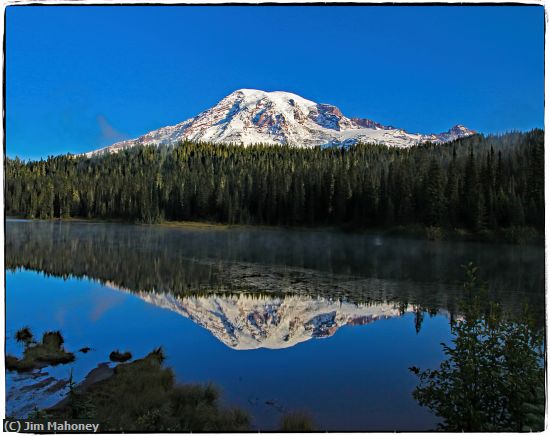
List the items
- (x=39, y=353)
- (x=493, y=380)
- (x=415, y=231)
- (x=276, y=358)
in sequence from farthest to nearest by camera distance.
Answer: (x=415, y=231) < (x=276, y=358) < (x=39, y=353) < (x=493, y=380)

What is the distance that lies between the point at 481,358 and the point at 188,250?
19.9m

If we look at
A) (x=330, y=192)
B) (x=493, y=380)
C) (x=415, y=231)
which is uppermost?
(x=330, y=192)

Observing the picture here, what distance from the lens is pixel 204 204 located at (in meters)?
54.8

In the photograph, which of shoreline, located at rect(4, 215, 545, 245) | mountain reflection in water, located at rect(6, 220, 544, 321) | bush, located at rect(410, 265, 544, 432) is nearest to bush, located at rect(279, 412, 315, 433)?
bush, located at rect(410, 265, 544, 432)

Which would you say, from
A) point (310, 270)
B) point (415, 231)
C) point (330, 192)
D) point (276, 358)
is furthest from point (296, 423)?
point (330, 192)

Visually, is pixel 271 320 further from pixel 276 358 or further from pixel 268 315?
pixel 276 358

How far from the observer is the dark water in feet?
17.2

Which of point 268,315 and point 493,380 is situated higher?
point 493,380

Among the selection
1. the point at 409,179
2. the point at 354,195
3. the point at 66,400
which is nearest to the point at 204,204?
the point at 354,195

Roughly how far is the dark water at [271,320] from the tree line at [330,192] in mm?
2588

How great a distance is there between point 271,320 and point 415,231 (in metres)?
23.2

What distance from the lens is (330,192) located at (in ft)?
142

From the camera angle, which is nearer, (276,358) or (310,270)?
(276,358)

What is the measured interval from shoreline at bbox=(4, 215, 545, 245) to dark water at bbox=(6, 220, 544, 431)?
0.89 m
